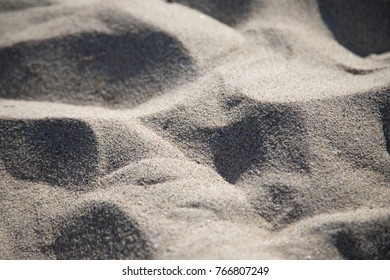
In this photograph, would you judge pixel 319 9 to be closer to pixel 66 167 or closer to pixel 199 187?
pixel 199 187

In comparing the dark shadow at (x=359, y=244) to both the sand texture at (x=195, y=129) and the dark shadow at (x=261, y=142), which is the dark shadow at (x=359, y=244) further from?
the dark shadow at (x=261, y=142)

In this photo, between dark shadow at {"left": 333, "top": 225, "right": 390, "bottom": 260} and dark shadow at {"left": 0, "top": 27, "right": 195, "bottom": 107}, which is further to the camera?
dark shadow at {"left": 0, "top": 27, "right": 195, "bottom": 107}

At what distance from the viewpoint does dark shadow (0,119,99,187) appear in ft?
3.97

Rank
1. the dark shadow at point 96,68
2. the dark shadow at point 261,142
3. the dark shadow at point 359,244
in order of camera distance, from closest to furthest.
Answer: the dark shadow at point 359,244 < the dark shadow at point 261,142 < the dark shadow at point 96,68

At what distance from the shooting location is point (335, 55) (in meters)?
1.50

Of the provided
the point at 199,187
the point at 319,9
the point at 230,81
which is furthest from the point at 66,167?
the point at 319,9

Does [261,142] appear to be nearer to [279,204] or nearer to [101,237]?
[279,204]

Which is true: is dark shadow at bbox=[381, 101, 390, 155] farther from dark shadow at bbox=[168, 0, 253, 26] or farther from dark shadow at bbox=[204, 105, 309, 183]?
dark shadow at bbox=[168, 0, 253, 26]

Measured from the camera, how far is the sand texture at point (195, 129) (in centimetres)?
102

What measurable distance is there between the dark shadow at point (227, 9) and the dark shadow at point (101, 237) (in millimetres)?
1047

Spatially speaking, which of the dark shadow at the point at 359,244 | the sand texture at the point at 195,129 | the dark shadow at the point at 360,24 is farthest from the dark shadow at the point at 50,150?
the dark shadow at the point at 360,24

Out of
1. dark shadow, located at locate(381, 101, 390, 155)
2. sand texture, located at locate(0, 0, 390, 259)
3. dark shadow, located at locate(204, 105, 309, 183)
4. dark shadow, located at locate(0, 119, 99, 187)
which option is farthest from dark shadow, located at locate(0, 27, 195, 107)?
dark shadow, located at locate(381, 101, 390, 155)
